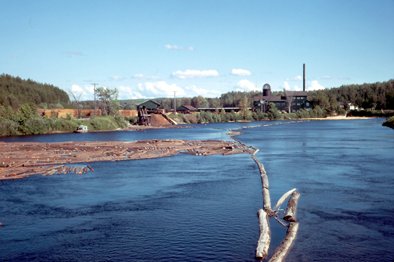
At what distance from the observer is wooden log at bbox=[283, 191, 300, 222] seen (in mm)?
17859

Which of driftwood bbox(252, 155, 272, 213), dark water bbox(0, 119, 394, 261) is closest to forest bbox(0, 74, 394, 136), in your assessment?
dark water bbox(0, 119, 394, 261)

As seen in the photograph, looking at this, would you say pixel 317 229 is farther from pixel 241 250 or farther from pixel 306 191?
pixel 306 191

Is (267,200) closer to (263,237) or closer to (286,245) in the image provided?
(263,237)

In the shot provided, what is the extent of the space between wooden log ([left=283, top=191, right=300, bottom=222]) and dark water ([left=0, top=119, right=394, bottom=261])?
1.08 feet

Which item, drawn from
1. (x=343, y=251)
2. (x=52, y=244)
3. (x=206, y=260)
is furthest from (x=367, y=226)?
(x=52, y=244)

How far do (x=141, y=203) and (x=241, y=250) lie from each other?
7958 mm

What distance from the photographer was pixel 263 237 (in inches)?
587

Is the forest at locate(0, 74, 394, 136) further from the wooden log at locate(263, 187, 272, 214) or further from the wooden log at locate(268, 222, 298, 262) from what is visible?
the wooden log at locate(268, 222, 298, 262)

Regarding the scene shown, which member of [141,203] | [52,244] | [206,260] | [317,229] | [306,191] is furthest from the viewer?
[306,191]

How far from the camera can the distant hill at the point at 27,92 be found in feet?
425

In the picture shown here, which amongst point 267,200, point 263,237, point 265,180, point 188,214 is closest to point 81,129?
point 265,180

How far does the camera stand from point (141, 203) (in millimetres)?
21250

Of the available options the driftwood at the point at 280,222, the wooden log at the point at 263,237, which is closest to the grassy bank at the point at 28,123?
the driftwood at the point at 280,222

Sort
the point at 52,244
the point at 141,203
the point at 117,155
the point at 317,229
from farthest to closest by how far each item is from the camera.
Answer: the point at 117,155, the point at 141,203, the point at 317,229, the point at 52,244
